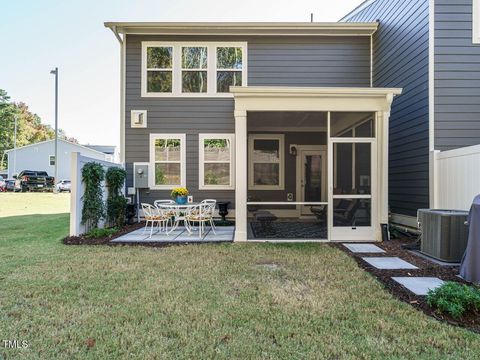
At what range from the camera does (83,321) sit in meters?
2.68

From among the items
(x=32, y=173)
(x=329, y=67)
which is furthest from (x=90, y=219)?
(x=32, y=173)

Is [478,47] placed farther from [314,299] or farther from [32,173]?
[32,173]

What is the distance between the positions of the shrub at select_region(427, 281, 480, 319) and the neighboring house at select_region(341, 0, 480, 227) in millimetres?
2858

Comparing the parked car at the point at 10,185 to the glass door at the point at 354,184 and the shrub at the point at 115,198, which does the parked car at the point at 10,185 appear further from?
the glass door at the point at 354,184

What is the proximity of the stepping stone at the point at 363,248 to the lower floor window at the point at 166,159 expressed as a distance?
4.79 meters

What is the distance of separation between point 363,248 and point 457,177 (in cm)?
201

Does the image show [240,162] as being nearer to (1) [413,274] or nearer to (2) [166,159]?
(2) [166,159]

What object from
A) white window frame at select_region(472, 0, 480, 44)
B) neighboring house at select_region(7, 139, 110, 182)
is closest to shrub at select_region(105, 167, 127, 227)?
white window frame at select_region(472, 0, 480, 44)

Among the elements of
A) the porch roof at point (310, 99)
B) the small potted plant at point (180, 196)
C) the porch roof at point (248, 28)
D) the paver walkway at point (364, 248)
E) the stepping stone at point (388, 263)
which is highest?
the porch roof at point (248, 28)

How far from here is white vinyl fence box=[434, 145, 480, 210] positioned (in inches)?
198

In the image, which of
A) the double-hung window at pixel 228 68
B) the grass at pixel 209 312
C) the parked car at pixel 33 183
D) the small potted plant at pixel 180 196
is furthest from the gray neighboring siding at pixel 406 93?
the parked car at pixel 33 183

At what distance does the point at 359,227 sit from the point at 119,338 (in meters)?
5.02

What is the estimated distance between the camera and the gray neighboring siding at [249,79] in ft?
27.9

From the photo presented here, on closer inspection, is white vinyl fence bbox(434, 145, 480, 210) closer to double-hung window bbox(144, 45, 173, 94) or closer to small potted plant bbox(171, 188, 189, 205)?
small potted plant bbox(171, 188, 189, 205)
